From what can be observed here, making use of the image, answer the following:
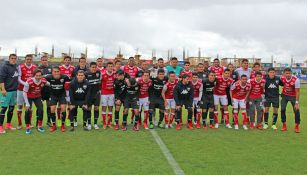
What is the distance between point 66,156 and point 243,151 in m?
3.23

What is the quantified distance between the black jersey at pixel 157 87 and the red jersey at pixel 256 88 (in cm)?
251

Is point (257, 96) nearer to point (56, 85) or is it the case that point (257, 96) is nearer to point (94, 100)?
point (94, 100)

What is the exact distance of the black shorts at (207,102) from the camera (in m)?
8.79

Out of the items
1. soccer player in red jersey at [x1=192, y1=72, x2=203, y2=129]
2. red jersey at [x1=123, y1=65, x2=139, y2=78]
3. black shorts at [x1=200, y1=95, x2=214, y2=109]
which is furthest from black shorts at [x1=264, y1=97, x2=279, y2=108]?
red jersey at [x1=123, y1=65, x2=139, y2=78]

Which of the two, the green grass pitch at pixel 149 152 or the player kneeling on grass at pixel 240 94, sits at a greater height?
the player kneeling on grass at pixel 240 94

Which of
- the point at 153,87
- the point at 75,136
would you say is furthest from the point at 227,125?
the point at 75,136

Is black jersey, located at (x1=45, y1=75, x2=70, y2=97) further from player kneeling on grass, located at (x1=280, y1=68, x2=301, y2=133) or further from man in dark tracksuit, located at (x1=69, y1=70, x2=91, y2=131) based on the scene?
player kneeling on grass, located at (x1=280, y1=68, x2=301, y2=133)

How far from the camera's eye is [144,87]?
854cm

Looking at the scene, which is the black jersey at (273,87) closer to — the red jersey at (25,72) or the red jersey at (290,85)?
the red jersey at (290,85)

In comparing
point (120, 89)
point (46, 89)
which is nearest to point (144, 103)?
point (120, 89)

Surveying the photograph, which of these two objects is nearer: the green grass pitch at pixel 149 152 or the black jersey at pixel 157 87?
the green grass pitch at pixel 149 152

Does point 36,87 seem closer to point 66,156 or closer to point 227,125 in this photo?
point 66,156

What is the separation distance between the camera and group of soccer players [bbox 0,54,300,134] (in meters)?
8.00

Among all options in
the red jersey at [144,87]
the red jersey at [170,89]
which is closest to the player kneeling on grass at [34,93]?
the red jersey at [144,87]
